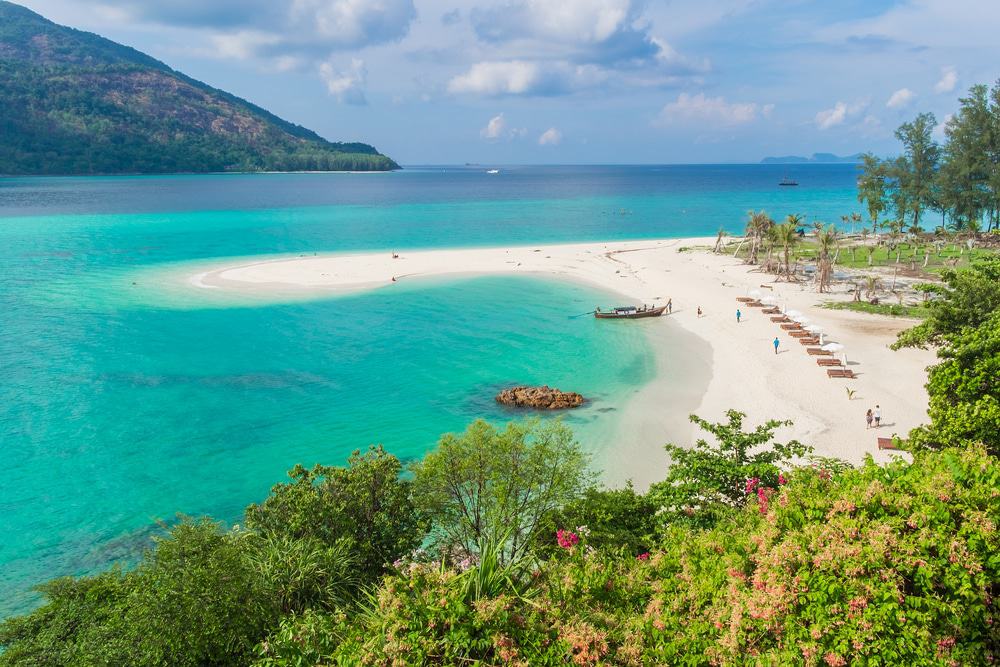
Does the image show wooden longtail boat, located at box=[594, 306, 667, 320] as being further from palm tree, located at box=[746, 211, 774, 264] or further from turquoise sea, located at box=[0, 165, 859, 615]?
palm tree, located at box=[746, 211, 774, 264]

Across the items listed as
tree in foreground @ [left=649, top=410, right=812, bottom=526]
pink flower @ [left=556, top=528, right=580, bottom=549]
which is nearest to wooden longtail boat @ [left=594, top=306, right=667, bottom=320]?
tree in foreground @ [left=649, top=410, right=812, bottom=526]

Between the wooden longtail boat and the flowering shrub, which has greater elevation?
the flowering shrub

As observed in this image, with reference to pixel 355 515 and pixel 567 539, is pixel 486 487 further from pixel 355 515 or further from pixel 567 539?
pixel 355 515

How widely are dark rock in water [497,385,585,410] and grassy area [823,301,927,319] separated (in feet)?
96.0

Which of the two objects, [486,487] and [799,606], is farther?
[486,487]

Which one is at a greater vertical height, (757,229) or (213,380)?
(757,229)

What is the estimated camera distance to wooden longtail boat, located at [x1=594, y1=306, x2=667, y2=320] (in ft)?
164

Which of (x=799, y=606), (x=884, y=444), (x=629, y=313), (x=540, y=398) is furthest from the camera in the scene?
(x=629, y=313)

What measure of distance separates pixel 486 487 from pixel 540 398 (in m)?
14.5

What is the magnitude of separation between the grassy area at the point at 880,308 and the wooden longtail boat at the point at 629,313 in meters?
14.2

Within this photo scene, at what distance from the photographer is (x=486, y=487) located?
710 inches

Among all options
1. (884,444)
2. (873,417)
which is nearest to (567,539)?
(884,444)

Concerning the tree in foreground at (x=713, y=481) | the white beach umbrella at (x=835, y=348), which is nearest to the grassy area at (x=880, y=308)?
the white beach umbrella at (x=835, y=348)

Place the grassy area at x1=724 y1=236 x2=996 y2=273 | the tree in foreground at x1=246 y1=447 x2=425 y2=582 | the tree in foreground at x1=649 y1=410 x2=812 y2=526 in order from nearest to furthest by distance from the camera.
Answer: the tree in foreground at x1=246 y1=447 x2=425 y2=582 → the tree in foreground at x1=649 y1=410 x2=812 y2=526 → the grassy area at x1=724 y1=236 x2=996 y2=273
